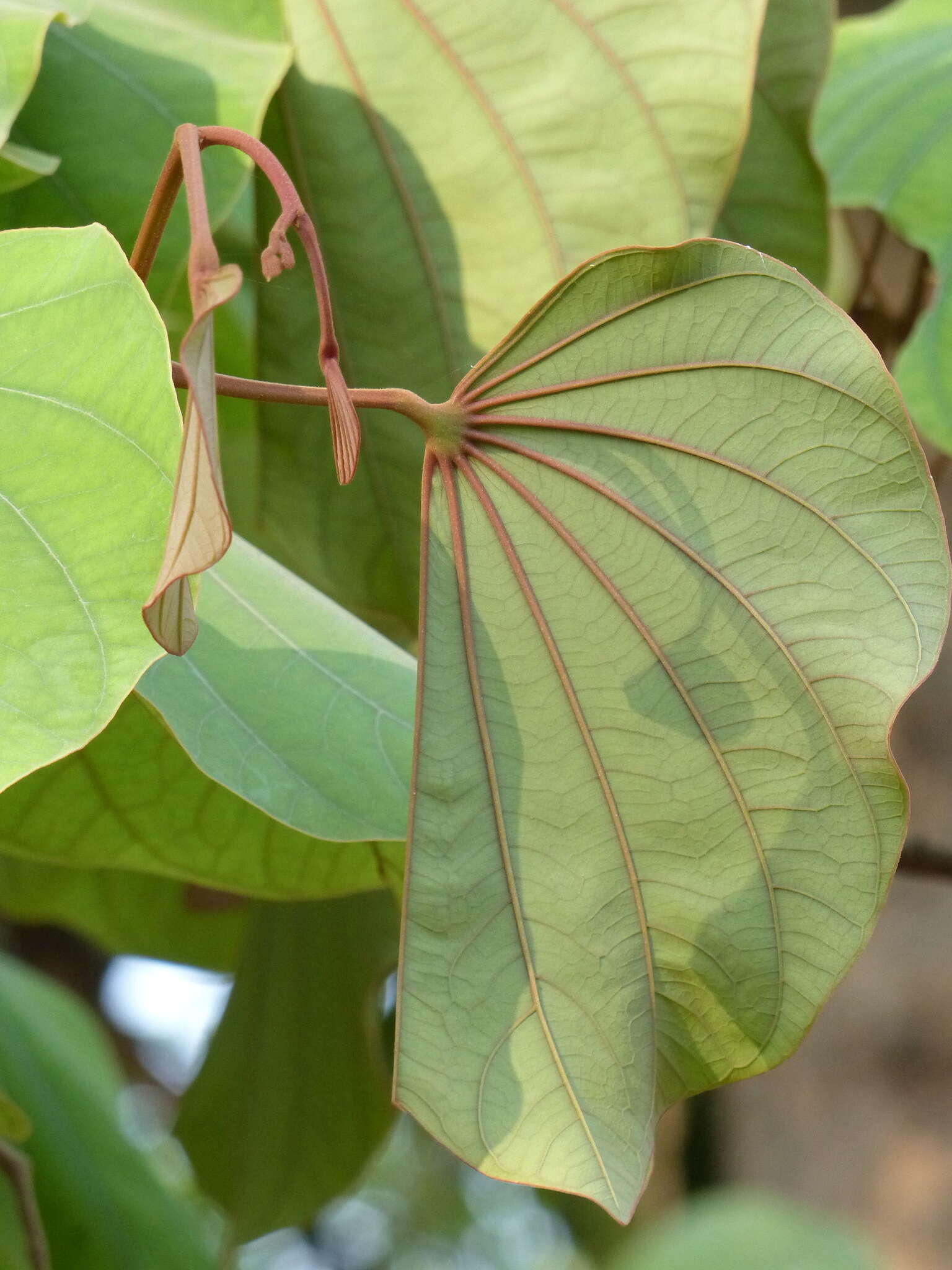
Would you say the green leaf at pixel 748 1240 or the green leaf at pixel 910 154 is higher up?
the green leaf at pixel 910 154

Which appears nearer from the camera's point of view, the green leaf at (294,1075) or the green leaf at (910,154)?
the green leaf at (910,154)

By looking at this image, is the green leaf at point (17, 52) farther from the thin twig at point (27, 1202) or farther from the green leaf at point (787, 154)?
the thin twig at point (27, 1202)

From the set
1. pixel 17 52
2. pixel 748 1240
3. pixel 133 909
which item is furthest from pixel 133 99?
pixel 748 1240

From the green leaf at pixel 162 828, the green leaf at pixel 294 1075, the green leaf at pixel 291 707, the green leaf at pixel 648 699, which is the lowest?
the green leaf at pixel 294 1075

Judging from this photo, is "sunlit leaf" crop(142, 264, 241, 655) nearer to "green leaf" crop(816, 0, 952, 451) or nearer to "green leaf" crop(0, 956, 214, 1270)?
"green leaf" crop(816, 0, 952, 451)

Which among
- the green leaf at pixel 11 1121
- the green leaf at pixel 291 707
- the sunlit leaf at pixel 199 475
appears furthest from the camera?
the green leaf at pixel 11 1121

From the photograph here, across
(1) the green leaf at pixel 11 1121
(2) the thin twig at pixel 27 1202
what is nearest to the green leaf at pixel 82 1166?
(2) the thin twig at pixel 27 1202

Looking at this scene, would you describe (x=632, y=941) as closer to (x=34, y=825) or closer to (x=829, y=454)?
(x=829, y=454)
